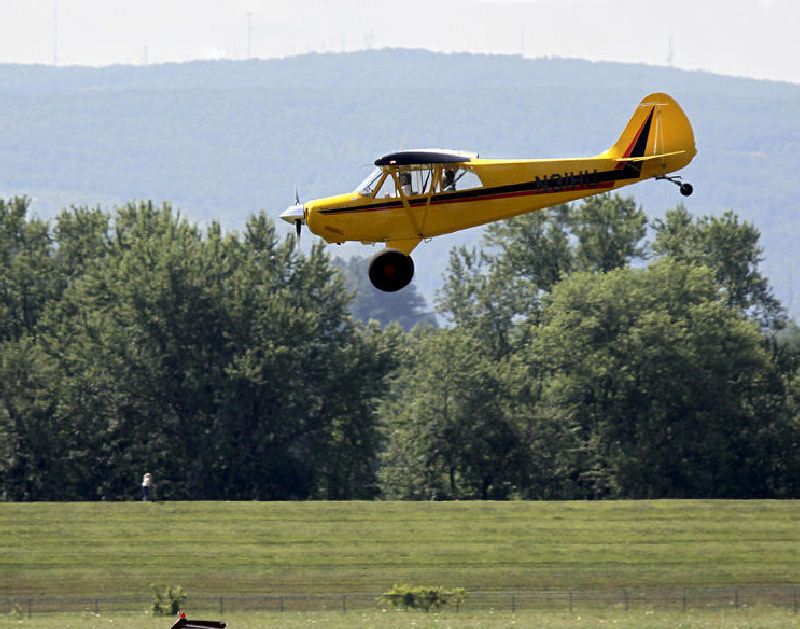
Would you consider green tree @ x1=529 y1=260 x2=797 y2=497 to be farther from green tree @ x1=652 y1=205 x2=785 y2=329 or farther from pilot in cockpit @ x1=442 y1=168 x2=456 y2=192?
pilot in cockpit @ x1=442 y1=168 x2=456 y2=192

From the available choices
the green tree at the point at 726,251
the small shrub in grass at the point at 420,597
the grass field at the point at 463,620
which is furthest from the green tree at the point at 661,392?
the grass field at the point at 463,620

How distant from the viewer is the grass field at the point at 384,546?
57188 millimetres

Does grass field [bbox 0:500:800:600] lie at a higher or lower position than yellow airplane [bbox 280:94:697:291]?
lower

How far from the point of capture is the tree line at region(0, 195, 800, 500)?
85.6m

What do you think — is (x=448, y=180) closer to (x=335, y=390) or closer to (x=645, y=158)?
(x=645, y=158)

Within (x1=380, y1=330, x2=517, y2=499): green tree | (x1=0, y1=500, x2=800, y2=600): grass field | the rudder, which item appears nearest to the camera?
the rudder

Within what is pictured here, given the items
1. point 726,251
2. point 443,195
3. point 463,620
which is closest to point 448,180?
point 443,195

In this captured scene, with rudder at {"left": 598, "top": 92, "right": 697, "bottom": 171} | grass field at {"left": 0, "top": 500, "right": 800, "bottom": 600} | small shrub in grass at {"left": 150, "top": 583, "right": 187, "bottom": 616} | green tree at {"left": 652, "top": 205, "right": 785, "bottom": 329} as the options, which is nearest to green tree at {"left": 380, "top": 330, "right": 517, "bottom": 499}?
green tree at {"left": 652, "top": 205, "right": 785, "bottom": 329}

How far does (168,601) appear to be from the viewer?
53.8 m

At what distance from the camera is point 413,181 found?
37.6m

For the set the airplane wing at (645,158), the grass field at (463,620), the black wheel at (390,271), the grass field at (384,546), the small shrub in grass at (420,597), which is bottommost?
the grass field at (463,620)

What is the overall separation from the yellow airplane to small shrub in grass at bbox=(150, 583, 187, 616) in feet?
62.8

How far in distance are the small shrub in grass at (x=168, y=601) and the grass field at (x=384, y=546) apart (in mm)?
1327

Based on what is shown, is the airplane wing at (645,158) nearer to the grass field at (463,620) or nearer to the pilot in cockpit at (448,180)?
the pilot in cockpit at (448,180)
